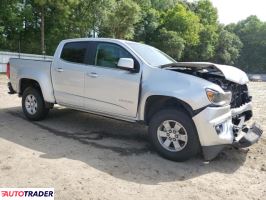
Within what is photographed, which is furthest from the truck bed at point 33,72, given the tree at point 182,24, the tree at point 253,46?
the tree at point 253,46

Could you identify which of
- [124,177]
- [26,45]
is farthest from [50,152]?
[26,45]

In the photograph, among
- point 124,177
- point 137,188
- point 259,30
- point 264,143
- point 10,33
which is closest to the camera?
point 137,188

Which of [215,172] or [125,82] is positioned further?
[125,82]

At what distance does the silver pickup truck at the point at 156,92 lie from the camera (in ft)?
18.0

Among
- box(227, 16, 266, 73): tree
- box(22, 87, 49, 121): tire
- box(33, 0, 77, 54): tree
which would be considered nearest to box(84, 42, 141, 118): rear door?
box(22, 87, 49, 121): tire

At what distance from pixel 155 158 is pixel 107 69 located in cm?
186

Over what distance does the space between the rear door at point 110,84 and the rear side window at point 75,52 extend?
332mm

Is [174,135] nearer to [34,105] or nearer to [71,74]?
[71,74]

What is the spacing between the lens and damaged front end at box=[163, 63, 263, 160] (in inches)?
212

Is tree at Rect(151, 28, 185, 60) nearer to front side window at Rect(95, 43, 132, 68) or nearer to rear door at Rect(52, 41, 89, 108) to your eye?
rear door at Rect(52, 41, 89, 108)

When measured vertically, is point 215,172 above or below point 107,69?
below

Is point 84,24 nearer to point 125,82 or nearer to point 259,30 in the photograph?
point 125,82

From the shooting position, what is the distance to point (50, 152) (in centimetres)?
581

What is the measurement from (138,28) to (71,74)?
41606 mm
